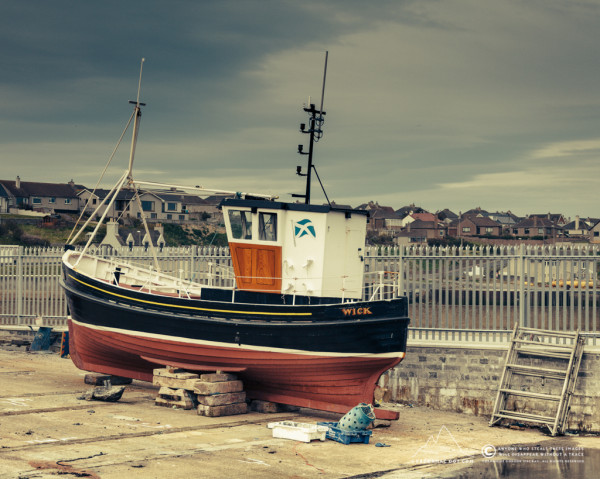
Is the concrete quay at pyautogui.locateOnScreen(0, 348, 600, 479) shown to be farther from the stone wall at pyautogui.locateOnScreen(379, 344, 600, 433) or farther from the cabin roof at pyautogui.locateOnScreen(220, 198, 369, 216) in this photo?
the cabin roof at pyautogui.locateOnScreen(220, 198, 369, 216)

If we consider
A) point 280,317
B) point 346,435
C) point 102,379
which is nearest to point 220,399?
point 280,317

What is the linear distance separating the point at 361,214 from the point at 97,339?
647cm

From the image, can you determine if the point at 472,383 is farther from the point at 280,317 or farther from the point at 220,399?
the point at 220,399

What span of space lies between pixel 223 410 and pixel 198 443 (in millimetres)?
2427

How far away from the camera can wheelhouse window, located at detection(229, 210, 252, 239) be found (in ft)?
50.9

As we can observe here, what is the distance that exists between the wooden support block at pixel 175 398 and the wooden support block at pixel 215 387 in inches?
16.7

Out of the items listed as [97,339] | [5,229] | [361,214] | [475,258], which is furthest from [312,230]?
[5,229]

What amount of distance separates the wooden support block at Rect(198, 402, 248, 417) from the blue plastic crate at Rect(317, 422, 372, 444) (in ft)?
7.95

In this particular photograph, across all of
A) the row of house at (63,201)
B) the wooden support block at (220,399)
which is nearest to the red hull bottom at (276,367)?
the wooden support block at (220,399)

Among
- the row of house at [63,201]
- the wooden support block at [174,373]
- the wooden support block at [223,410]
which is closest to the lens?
the wooden support block at [223,410]

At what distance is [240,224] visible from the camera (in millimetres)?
15594

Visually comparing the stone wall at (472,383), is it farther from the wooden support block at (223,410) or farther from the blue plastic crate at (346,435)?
the blue plastic crate at (346,435)

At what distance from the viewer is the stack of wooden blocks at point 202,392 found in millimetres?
14391

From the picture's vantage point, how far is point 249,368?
48.8 ft
